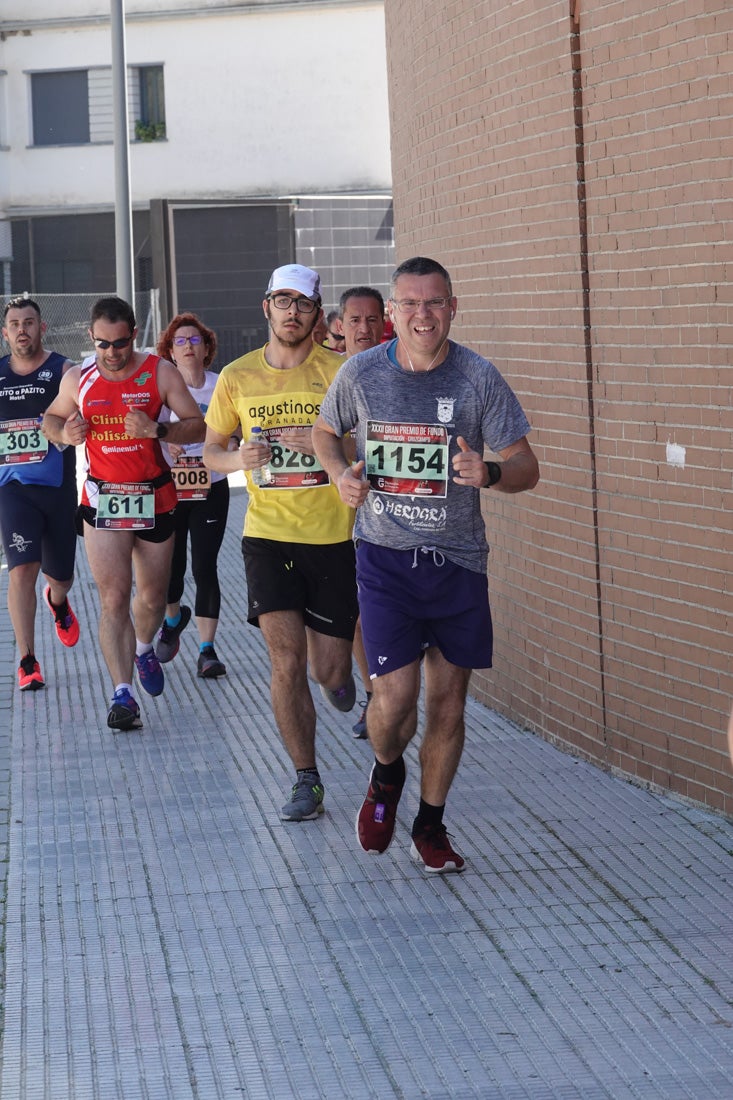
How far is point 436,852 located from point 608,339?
2292 mm

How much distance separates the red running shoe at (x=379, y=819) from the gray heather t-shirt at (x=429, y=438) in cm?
88

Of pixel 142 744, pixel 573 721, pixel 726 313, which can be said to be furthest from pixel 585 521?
pixel 142 744

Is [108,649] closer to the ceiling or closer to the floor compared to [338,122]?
closer to the floor

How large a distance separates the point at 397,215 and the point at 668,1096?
22.4ft

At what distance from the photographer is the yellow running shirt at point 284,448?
6.73 meters

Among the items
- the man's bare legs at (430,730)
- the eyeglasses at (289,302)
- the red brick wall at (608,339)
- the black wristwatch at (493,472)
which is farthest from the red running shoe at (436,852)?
the eyeglasses at (289,302)

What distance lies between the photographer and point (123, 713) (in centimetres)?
828

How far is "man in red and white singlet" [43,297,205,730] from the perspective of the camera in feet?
27.3

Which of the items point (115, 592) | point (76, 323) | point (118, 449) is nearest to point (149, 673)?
point (115, 592)

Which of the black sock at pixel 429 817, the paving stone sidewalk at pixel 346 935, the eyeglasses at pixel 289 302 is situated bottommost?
the paving stone sidewalk at pixel 346 935

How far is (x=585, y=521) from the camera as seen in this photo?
287 inches

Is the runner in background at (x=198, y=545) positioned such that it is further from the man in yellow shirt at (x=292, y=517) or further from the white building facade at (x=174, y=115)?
the white building facade at (x=174, y=115)

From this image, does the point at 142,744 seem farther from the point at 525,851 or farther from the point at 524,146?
the point at 524,146

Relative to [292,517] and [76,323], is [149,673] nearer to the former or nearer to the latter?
[292,517]
